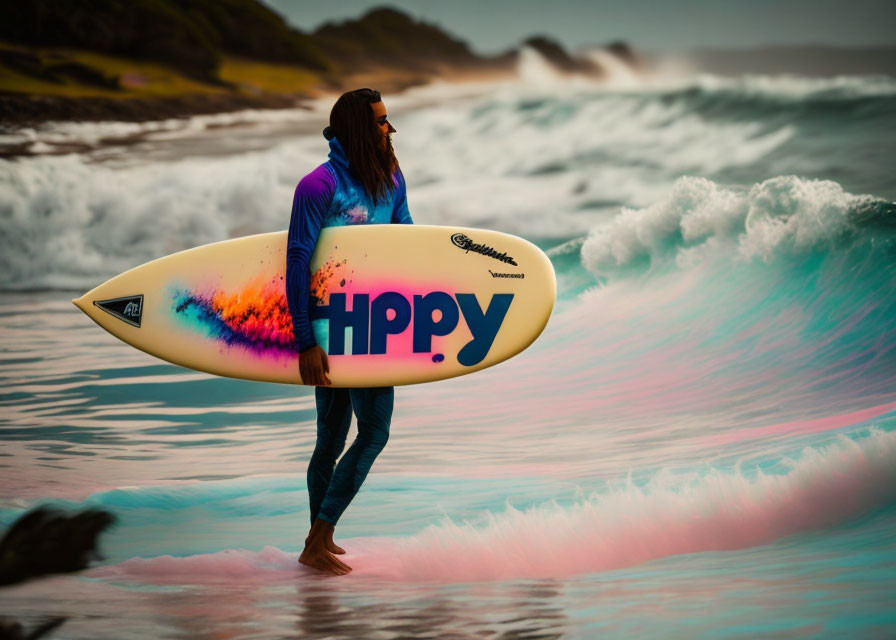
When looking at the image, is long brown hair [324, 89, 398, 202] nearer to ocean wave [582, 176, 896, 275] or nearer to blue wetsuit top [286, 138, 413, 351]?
blue wetsuit top [286, 138, 413, 351]

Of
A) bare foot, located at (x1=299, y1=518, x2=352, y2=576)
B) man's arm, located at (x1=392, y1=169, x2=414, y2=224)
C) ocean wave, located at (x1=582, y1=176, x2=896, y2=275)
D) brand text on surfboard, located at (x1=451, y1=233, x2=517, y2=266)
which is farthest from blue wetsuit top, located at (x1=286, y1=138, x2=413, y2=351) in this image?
ocean wave, located at (x1=582, y1=176, x2=896, y2=275)

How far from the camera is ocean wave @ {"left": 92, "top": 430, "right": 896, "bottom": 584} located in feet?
8.82

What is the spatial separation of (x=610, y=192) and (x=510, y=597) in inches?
142

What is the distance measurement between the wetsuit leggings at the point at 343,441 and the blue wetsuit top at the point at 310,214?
0.67ft

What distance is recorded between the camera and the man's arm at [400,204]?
2721mm

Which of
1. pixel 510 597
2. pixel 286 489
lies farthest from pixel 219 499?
pixel 510 597

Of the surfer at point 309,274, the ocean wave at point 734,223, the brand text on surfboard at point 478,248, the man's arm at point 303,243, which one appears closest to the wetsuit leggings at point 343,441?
the surfer at point 309,274

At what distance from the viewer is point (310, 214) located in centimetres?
253

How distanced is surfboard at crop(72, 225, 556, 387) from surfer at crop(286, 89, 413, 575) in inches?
2.6

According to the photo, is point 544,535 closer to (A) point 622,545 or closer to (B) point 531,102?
(A) point 622,545

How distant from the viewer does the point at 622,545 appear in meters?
2.83

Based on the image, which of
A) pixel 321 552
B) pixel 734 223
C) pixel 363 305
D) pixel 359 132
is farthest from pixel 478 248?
pixel 734 223

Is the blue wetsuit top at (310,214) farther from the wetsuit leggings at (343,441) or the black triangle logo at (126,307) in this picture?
the black triangle logo at (126,307)

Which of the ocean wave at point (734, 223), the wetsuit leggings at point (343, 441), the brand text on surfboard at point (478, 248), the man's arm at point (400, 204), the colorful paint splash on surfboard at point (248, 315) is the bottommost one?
the wetsuit leggings at point (343, 441)
